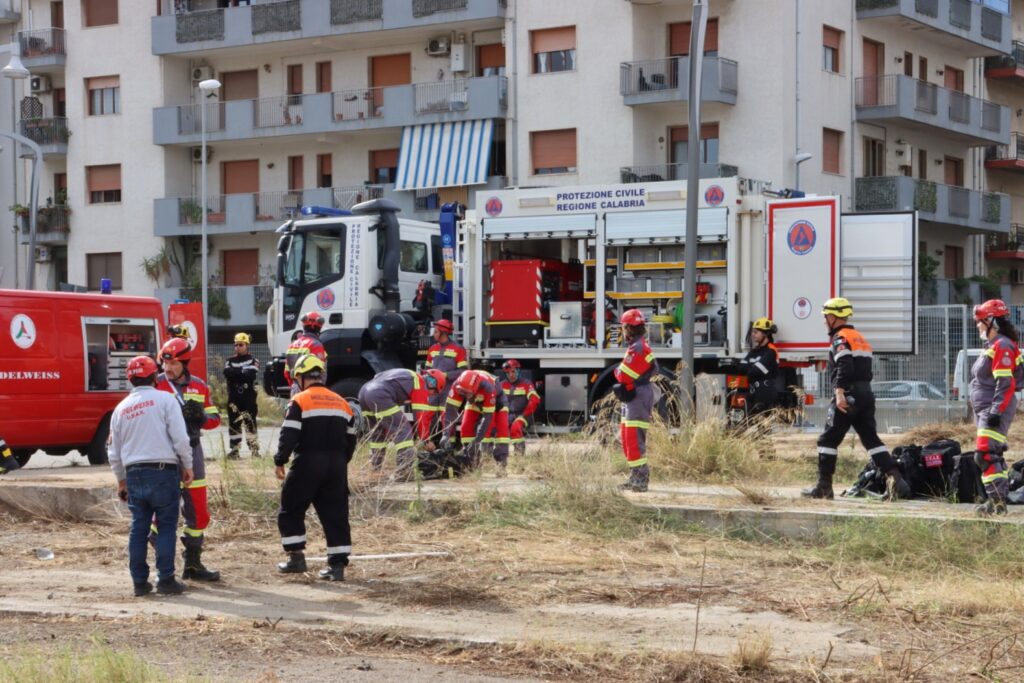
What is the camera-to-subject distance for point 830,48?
37344mm

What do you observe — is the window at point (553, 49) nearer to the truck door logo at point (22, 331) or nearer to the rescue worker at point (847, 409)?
the truck door logo at point (22, 331)

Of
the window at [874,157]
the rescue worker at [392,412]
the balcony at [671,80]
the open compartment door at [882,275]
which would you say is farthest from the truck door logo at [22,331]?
the window at [874,157]

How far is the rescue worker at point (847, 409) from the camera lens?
1214 centimetres

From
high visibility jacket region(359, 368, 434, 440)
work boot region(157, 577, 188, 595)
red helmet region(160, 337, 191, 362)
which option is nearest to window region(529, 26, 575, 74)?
high visibility jacket region(359, 368, 434, 440)

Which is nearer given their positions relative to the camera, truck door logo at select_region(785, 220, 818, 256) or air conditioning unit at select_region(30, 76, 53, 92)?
truck door logo at select_region(785, 220, 818, 256)

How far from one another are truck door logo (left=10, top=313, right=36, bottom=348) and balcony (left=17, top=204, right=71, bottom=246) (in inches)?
1181

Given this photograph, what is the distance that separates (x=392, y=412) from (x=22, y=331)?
555 cm

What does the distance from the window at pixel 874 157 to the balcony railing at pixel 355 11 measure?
13.3m

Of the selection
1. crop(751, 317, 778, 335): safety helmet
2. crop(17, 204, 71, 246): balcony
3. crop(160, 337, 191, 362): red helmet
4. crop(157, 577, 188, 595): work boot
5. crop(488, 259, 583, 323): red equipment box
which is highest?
crop(17, 204, 71, 246): balcony

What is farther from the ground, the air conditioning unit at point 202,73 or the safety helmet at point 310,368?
the air conditioning unit at point 202,73

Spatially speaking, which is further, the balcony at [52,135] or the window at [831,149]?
the balcony at [52,135]

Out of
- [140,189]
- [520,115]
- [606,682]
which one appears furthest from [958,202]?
[606,682]

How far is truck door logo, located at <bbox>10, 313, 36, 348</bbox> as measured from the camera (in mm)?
16750

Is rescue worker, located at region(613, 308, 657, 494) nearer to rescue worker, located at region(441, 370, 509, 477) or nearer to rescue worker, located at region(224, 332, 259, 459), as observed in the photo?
rescue worker, located at region(441, 370, 509, 477)
